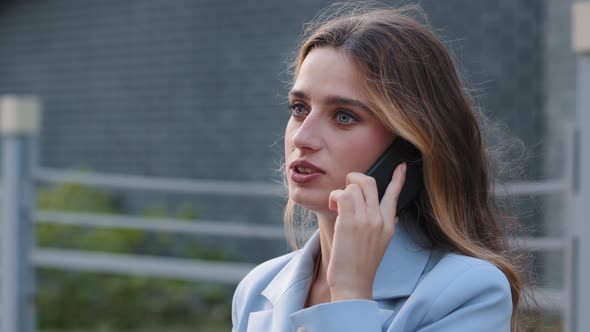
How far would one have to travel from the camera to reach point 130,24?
767cm

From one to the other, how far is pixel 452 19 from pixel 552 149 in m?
1.49

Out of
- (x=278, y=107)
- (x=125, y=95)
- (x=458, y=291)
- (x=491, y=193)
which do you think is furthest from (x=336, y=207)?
(x=125, y=95)

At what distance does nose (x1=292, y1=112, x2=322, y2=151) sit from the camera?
1848mm

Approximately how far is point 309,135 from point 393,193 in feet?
0.71

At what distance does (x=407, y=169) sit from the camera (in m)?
1.92

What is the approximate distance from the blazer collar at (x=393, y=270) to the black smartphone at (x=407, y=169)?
7 centimetres

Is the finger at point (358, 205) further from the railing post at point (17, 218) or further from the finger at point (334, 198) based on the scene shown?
the railing post at point (17, 218)

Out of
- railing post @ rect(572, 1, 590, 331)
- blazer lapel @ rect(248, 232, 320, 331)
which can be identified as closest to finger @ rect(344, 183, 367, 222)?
blazer lapel @ rect(248, 232, 320, 331)

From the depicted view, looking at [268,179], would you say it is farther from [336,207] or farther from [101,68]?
[336,207]

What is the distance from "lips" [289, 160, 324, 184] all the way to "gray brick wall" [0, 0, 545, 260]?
14.1ft

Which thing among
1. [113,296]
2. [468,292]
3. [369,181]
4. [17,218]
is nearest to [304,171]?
[369,181]

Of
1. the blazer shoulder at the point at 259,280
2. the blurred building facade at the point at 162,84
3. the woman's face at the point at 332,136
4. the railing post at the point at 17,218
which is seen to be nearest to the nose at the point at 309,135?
the woman's face at the point at 332,136

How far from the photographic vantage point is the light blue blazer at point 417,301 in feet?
5.62

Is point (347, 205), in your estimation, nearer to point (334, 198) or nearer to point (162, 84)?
point (334, 198)
